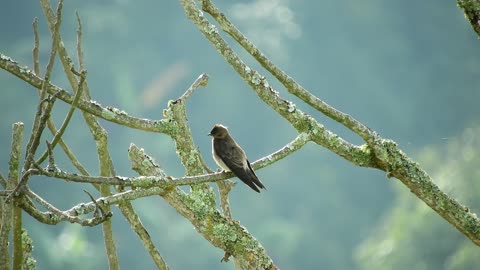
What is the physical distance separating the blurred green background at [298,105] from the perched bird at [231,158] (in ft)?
111

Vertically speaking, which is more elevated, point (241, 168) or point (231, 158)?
point (231, 158)

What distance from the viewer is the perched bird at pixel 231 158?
31.6ft

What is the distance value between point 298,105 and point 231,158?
2675 inches

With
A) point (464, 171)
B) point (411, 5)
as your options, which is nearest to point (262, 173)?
point (464, 171)

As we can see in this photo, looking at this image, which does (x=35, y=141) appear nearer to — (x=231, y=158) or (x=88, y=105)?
(x=88, y=105)

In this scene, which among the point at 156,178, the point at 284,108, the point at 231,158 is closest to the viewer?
the point at 156,178

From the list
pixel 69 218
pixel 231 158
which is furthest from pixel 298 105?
pixel 69 218

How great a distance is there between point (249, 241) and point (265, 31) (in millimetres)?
91337

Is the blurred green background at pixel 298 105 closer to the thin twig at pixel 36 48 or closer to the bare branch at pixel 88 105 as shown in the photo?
the bare branch at pixel 88 105

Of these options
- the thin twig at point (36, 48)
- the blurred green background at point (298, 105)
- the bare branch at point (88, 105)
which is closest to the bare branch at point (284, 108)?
the bare branch at point (88, 105)

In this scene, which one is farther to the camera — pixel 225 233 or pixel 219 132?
pixel 219 132

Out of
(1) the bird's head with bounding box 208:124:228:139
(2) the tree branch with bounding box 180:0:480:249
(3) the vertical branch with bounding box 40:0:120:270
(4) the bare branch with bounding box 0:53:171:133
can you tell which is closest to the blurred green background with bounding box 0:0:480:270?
(1) the bird's head with bounding box 208:124:228:139

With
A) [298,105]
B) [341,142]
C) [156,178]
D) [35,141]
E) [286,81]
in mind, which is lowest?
[35,141]

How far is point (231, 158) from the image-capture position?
32.7 feet
